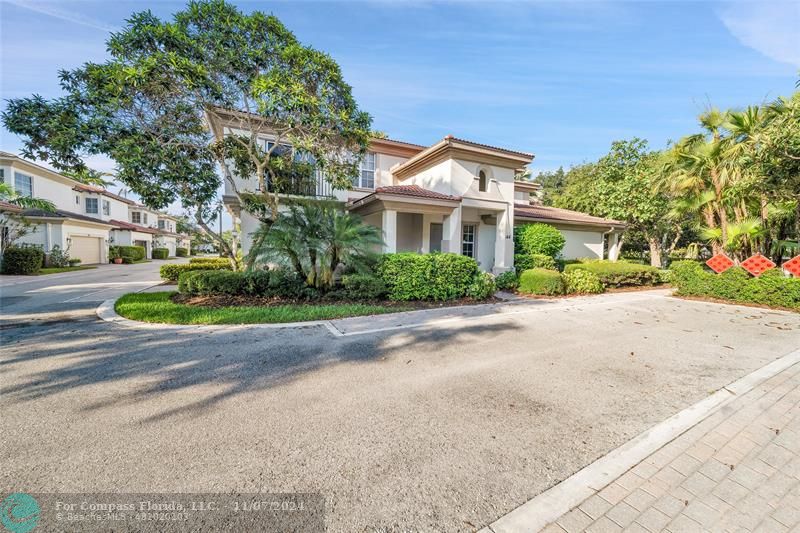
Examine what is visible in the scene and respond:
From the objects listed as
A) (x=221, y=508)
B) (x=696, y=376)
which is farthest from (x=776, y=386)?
(x=221, y=508)

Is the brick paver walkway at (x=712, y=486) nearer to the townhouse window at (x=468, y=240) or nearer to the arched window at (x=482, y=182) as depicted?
the arched window at (x=482, y=182)

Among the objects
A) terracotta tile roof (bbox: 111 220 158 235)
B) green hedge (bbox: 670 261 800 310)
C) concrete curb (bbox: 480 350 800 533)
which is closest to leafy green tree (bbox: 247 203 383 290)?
concrete curb (bbox: 480 350 800 533)

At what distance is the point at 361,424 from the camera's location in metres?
3.09

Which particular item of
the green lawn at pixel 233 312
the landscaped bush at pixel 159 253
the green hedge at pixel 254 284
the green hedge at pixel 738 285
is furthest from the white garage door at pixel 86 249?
the green hedge at pixel 738 285

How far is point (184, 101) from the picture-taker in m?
9.28

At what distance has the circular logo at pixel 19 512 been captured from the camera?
1.91m

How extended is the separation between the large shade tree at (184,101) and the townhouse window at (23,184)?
70.6ft

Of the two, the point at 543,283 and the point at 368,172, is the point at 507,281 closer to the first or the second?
the point at 543,283

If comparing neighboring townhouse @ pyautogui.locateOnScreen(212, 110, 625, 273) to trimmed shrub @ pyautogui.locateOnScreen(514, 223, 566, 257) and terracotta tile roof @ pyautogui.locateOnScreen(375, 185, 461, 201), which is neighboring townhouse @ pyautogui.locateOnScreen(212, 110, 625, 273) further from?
trimmed shrub @ pyautogui.locateOnScreen(514, 223, 566, 257)

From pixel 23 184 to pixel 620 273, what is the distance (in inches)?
1516

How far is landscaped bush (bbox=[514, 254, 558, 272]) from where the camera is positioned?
46.2ft

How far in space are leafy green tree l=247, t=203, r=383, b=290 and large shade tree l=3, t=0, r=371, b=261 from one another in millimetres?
2097

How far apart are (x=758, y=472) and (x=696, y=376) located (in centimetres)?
226

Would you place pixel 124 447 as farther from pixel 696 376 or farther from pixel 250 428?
pixel 696 376
